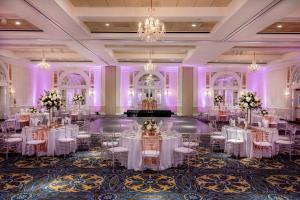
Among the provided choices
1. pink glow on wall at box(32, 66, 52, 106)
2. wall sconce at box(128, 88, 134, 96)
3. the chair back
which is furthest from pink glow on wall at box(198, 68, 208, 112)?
the chair back

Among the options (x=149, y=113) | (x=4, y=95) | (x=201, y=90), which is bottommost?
(x=149, y=113)

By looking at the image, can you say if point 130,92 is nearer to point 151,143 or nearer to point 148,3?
point 148,3

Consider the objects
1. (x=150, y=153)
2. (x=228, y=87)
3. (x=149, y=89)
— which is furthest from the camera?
(x=149, y=89)

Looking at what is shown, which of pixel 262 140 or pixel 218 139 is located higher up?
pixel 262 140

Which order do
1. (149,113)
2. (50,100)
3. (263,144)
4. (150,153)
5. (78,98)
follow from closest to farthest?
1. (150,153)
2. (263,144)
3. (50,100)
4. (78,98)
5. (149,113)

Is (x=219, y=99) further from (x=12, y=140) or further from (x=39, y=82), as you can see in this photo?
(x=12, y=140)

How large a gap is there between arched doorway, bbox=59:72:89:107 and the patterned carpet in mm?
14834

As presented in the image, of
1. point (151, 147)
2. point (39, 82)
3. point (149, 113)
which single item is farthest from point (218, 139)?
point (39, 82)

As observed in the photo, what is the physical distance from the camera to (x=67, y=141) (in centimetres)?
717

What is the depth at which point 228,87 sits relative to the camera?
70.2 feet

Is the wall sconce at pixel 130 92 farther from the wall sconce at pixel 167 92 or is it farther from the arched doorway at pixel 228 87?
the arched doorway at pixel 228 87

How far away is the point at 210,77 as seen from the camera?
68.5ft

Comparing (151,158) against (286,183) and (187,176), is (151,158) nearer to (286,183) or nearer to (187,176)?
(187,176)

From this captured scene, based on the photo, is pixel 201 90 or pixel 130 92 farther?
pixel 130 92
